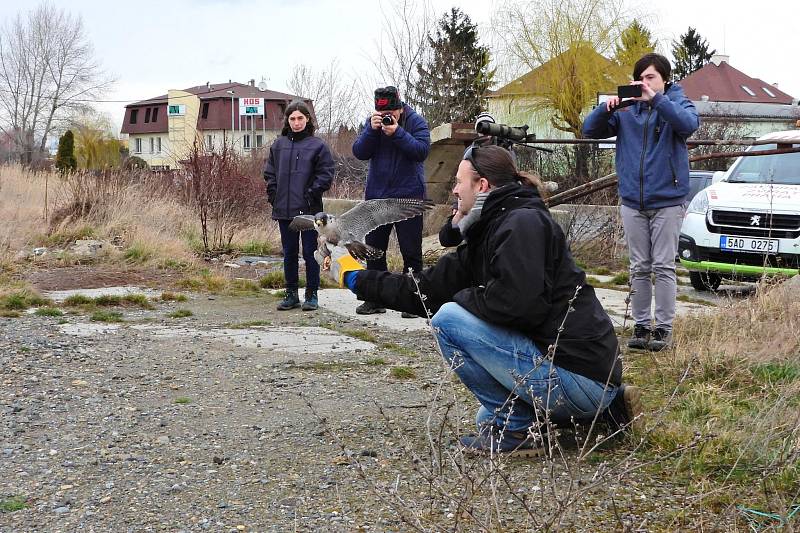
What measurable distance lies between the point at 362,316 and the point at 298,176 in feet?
4.32

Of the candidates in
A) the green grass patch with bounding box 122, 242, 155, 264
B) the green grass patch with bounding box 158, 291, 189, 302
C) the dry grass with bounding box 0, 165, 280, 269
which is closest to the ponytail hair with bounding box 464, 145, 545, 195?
the green grass patch with bounding box 158, 291, 189, 302

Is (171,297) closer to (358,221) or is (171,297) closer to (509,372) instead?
(358,221)

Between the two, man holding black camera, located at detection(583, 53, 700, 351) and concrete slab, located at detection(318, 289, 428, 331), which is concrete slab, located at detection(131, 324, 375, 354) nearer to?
concrete slab, located at detection(318, 289, 428, 331)

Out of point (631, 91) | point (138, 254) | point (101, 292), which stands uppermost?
point (631, 91)

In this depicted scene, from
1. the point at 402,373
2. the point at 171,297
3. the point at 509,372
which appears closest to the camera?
the point at 509,372

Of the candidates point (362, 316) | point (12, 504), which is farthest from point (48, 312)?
point (12, 504)

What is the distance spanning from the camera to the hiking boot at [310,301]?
7.56 m

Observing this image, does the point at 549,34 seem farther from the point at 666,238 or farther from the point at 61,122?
the point at 61,122

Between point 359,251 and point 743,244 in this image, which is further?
point 743,244

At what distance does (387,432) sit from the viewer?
400cm

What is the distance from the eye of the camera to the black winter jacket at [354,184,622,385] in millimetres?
3197

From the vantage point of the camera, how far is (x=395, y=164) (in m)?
7.01

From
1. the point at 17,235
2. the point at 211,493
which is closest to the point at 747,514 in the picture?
the point at 211,493

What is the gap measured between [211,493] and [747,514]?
1921mm
